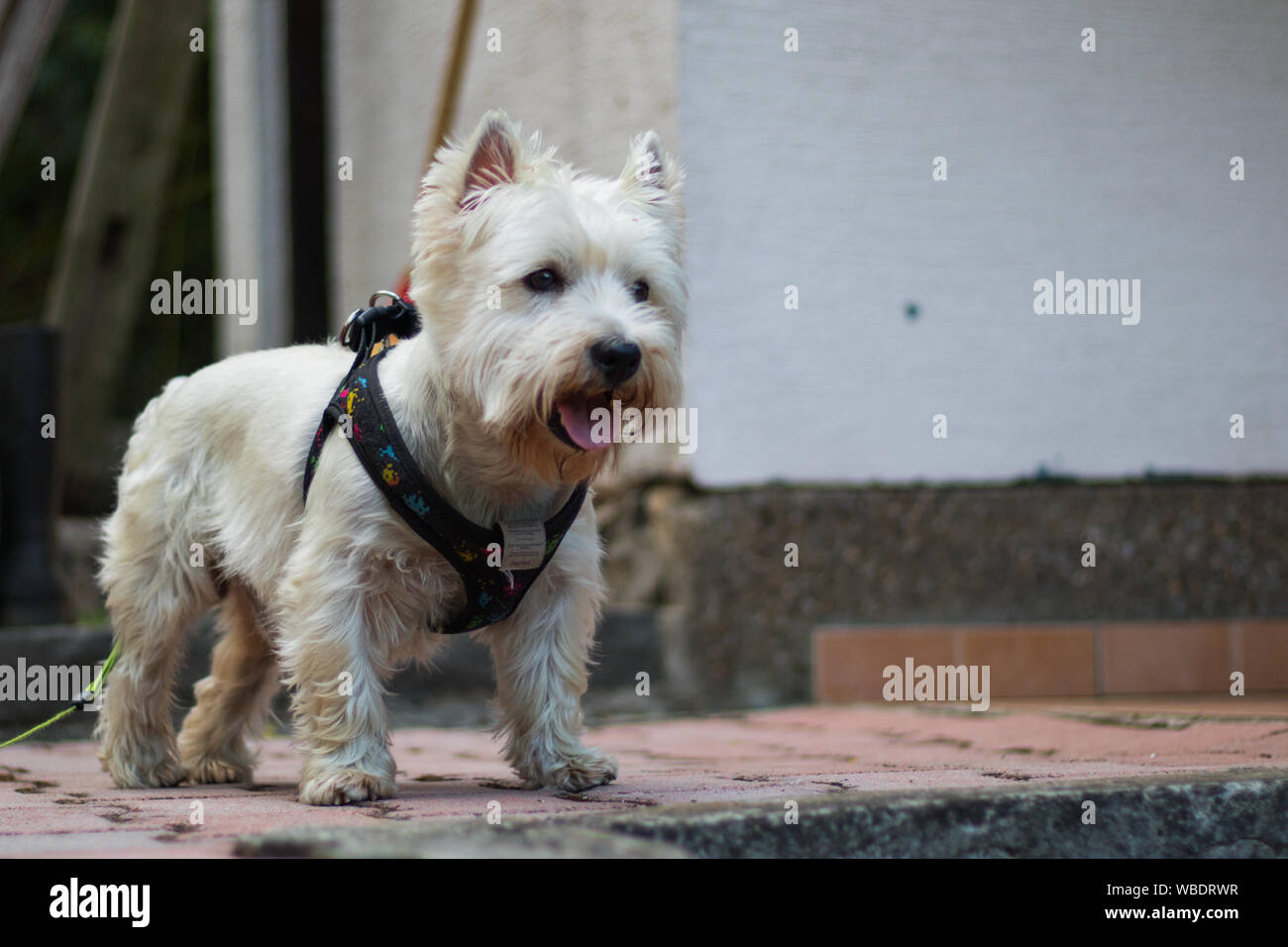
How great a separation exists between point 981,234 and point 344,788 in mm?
3997

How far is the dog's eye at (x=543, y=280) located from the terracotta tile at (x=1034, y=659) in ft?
10.7

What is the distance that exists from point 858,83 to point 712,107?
2.16ft

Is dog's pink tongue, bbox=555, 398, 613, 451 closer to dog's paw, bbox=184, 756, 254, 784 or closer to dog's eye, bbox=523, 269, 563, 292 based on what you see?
dog's eye, bbox=523, 269, 563, 292

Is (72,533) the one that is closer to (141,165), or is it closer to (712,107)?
(141,165)

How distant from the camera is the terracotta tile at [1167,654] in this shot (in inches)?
229

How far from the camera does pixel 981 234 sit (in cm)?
601

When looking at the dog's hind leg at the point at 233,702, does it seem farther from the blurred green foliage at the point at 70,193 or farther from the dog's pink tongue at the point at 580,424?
the blurred green foliage at the point at 70,193

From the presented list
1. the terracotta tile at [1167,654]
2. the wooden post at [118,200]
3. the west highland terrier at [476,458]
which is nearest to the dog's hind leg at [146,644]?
the west highland terrier at [476,458]

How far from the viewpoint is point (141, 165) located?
770 centimetres

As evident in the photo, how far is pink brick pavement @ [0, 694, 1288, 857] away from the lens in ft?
9.21
